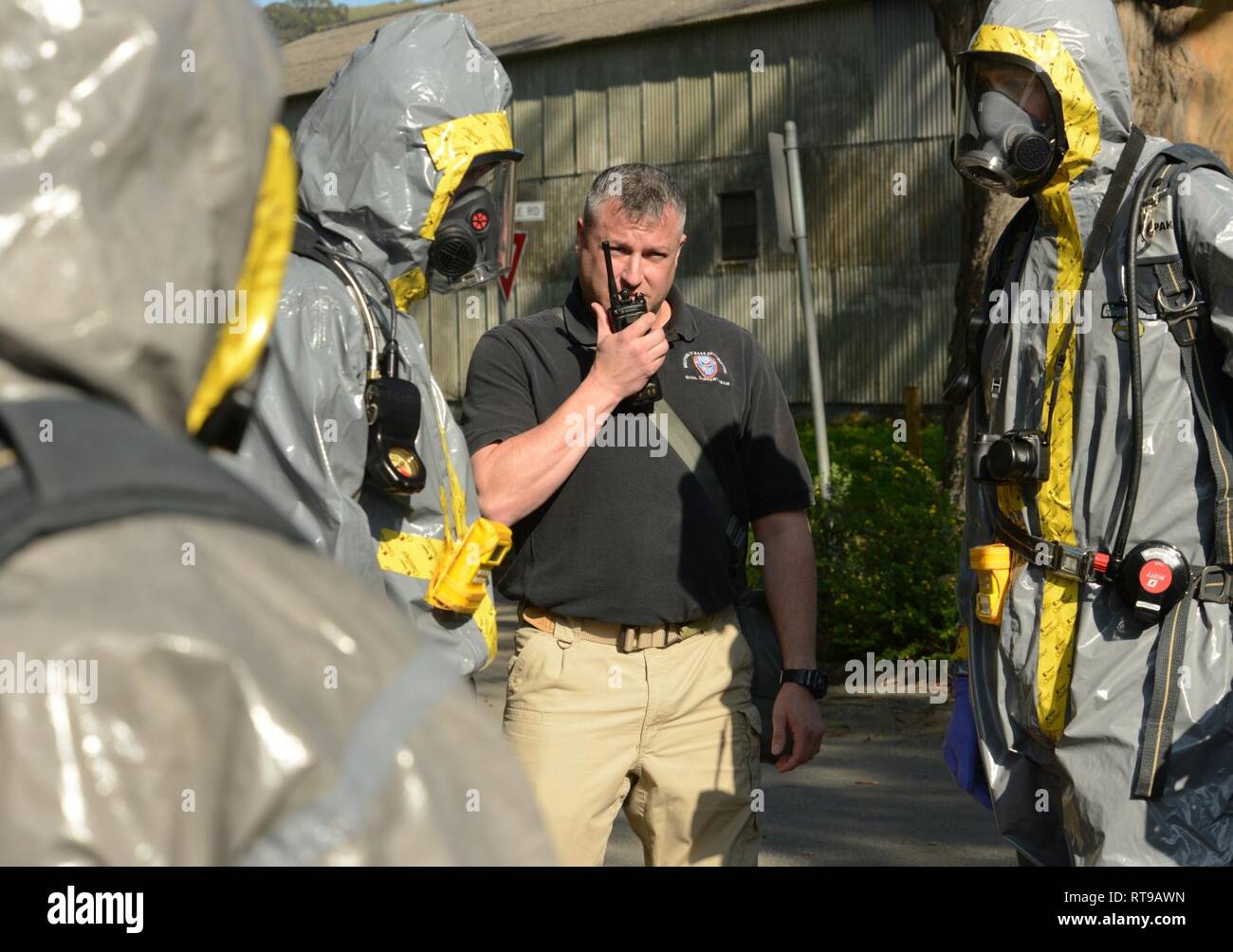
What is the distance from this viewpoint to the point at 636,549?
162 inches

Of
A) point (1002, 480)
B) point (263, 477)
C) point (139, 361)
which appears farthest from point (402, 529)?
point (139, 361)

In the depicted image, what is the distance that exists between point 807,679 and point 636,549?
65cm

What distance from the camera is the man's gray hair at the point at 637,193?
4258mm

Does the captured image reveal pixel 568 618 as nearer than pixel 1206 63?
Yes

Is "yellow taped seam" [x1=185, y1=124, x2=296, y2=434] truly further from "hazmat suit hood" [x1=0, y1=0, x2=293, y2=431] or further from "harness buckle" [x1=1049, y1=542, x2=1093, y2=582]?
"harness buckle" [x1=1049, y1=542, x2=1093, y2=582]

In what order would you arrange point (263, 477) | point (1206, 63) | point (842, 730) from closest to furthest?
point (263, 477) → point (1206, 63) → point (842, 730)

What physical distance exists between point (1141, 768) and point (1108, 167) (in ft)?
5.12

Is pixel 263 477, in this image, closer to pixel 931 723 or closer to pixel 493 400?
pixel 493 400

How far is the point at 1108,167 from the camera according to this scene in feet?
13.0

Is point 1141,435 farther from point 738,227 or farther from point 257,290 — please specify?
point 738,227

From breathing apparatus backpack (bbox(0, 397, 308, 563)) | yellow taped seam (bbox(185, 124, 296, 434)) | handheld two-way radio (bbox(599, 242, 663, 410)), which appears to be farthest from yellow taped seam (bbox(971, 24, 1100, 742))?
breathing apparatus backpack (bbox(0, 397, 308, 563))

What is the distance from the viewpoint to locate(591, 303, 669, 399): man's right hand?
405 cm

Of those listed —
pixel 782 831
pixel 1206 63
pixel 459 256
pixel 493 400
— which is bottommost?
pixel 782 831

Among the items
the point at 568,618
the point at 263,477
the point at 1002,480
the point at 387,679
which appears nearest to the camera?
the point at 387,679
